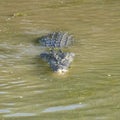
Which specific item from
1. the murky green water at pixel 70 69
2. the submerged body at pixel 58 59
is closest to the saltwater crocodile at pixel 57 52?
the submerged body at pixel 58 59

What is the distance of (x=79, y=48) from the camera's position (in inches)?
442

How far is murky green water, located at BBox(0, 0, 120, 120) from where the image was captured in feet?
23.8

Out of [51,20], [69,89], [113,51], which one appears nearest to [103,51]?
[113,51]

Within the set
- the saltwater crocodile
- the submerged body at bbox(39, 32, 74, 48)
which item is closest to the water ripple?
the saltwater crocodile

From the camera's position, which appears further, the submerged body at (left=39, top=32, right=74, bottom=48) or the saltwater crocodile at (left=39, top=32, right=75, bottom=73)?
the submerged body at (left=39, top=32, right=74, bottom=48)

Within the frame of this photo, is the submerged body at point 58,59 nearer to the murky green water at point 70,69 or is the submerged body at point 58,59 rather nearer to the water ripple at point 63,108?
the murky green water at point 70,69

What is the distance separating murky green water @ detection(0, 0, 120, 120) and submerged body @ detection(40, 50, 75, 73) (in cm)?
15

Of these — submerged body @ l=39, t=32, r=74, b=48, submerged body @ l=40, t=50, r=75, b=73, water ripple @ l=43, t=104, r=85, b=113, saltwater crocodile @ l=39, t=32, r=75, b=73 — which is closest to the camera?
water ripple @ l=43, t=104, r=85, b=113

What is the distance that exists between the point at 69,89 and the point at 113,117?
61.4 inches

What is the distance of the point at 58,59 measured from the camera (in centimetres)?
991

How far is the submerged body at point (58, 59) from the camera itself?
9.43 m

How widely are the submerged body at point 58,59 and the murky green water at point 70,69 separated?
15cm

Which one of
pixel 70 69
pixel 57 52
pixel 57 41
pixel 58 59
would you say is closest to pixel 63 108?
pixel 70 69

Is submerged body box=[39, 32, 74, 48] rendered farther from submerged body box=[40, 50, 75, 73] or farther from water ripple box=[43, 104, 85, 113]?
water ripple box=[43, 104, 85, 113]
